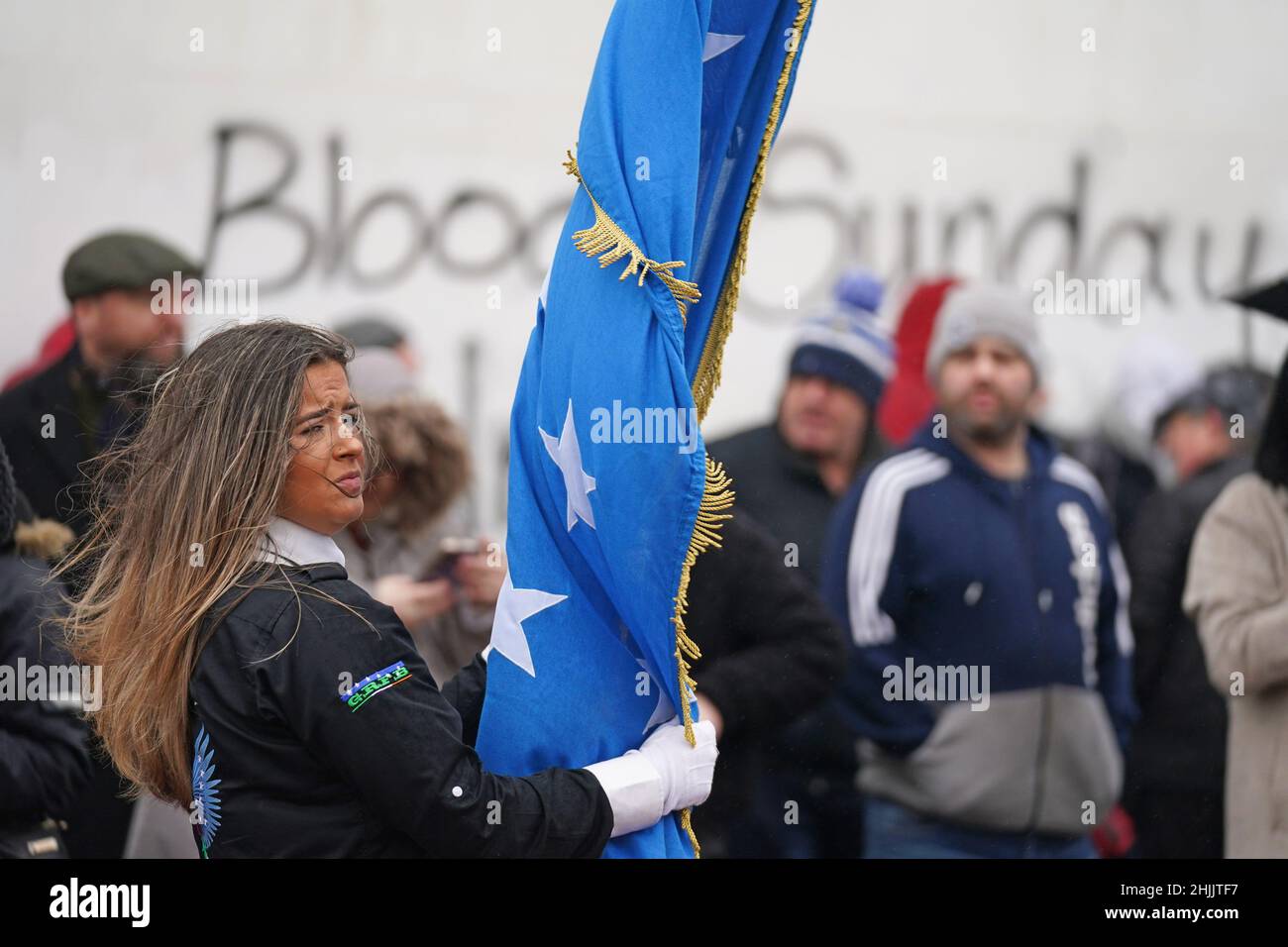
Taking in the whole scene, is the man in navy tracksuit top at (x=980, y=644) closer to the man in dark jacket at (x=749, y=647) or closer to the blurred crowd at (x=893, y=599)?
the blurred crowd at (x=893, y=599)

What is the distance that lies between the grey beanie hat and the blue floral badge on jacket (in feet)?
9.45

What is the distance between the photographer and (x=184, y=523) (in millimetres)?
2162

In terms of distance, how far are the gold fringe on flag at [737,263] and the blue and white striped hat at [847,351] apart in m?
2.24

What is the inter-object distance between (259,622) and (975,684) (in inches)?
99.1

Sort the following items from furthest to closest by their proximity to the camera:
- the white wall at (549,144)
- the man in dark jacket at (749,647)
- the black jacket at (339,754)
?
the white wall at (549,144) → the man in dark jacket at (749,647) → the black jacket at (339,754)

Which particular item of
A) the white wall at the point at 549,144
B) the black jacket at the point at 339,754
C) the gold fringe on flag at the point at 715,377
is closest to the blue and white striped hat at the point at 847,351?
the white wall at the point at 549,144

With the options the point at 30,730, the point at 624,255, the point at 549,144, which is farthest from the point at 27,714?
the point at 549,144

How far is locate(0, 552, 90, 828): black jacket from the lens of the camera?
3.00 meters

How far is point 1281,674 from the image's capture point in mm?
3875

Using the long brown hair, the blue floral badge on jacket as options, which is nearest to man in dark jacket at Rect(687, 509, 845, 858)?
the long brown hair

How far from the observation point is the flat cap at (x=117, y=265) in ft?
13.6

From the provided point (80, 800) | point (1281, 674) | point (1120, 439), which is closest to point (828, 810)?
point (1281, 674)

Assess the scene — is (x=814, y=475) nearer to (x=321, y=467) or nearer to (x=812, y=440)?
(x=812, y=440)
